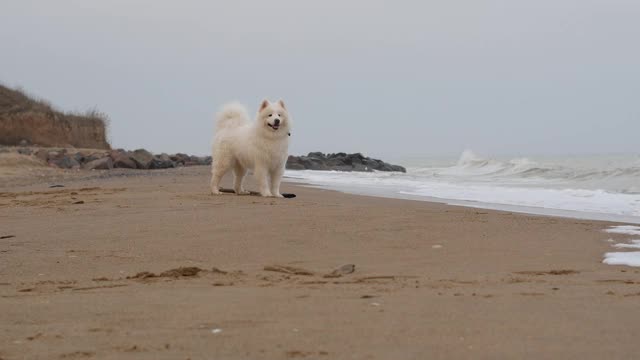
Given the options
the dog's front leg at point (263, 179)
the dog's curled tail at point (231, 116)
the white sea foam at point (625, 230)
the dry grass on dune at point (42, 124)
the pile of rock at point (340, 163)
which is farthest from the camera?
the pile of rock at point (340, 163)

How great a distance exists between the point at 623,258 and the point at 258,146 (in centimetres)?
623

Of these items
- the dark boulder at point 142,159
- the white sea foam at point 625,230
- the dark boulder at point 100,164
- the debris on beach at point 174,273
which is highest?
the dark boulder at point 142,159

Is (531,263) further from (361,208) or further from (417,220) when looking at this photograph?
(361,208)

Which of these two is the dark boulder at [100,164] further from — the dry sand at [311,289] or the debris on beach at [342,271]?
the debris on beach at [342,271]

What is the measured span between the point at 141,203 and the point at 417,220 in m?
3.34

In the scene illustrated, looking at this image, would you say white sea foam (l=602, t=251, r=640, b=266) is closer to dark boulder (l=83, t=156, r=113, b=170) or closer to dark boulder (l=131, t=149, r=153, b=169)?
dark boulder (l=83, t=156, r=113, b=170)

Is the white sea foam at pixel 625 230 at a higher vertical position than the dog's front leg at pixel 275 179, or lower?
lower

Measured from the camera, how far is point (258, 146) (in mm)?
9953

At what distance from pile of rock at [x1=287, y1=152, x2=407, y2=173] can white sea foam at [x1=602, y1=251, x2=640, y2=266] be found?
25.2 metres

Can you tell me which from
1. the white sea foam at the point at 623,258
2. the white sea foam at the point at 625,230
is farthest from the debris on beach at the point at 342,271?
the white sea foam at the point at 625,230

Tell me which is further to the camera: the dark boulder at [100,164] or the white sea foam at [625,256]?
the dark boulder at [100,164]

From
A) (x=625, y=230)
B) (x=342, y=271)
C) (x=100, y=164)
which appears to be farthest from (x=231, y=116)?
(x=100, y=164)

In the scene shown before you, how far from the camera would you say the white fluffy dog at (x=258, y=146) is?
32.6 feet

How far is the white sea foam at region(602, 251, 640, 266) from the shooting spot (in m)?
4.28
